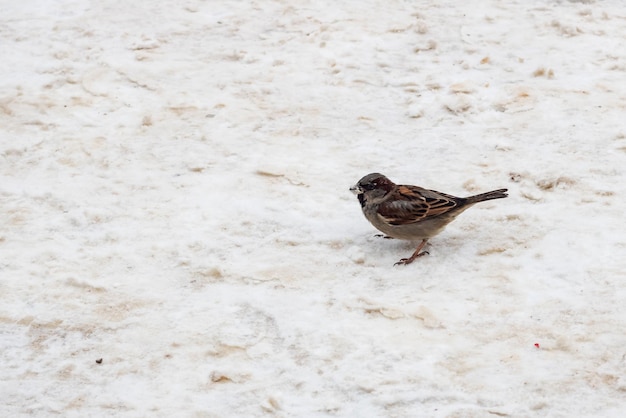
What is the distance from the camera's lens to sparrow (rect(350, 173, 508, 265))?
5000mm

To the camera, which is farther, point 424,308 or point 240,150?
point 240,150

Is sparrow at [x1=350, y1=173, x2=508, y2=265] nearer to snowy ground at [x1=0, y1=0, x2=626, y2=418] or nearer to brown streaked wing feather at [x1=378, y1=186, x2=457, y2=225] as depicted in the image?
brown streaked wing feather at [x1=378, y1=186, x2=457, y2=225]

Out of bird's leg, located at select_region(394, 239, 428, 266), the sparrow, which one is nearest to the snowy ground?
bird's leg, located at select_region(394, 239, 428, 266)

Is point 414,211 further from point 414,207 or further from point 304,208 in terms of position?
point 304,208

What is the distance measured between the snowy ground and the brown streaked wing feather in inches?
9.9

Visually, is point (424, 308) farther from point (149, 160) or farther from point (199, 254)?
point (149, 160)

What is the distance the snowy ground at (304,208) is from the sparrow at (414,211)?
171 mm

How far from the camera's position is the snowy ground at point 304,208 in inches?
162

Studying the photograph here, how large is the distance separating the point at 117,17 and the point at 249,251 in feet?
12.5

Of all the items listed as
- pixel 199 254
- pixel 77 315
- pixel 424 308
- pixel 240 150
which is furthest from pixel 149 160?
pixel 424 308

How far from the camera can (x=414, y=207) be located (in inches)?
198

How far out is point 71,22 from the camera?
8.02 m

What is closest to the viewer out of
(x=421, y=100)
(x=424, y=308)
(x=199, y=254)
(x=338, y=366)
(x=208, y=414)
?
(x=208, y=414)

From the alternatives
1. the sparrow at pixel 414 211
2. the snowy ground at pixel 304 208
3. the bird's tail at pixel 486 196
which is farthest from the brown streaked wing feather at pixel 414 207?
the snowy ground at pixel 304 208
